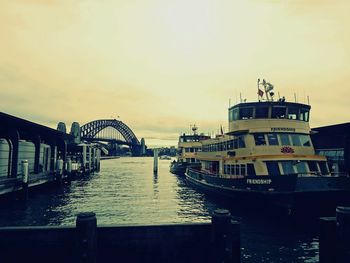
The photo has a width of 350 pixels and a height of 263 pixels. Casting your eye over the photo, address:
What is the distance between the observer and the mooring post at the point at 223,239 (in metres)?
9.81

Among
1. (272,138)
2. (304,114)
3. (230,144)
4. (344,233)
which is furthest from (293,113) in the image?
(344,233)

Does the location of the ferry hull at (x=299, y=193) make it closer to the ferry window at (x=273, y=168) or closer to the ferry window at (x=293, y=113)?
the ferry window at (x=273, y=168)

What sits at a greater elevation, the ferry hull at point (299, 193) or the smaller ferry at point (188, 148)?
the smaller ferry at point (188, 148)

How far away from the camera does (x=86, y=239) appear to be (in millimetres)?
9117

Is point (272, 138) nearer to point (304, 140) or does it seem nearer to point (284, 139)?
point (284, 139)

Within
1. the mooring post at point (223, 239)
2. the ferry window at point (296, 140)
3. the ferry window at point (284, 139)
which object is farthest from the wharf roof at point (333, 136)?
the mooring post at point (223, 239)

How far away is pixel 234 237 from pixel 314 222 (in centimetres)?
1143

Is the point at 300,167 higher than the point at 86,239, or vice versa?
the point at 300,167

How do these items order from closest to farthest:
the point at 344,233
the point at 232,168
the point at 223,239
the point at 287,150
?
the point at 223,239 → the point at 344,233 → the point at 287,150 → the point at 232,168

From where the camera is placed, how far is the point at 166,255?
33.1 feet

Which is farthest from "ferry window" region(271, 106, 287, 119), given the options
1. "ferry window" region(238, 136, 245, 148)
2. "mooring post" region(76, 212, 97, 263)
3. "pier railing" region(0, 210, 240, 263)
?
"mooring post" region(76, 212, 97, 263)

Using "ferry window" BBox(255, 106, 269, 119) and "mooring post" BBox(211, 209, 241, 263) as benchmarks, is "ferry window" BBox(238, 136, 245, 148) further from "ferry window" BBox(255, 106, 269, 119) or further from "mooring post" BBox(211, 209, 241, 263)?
"mooring post" BBox(211, 209, 241, 263)

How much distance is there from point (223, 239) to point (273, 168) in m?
13.6

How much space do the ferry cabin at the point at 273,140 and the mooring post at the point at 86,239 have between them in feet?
53.4
